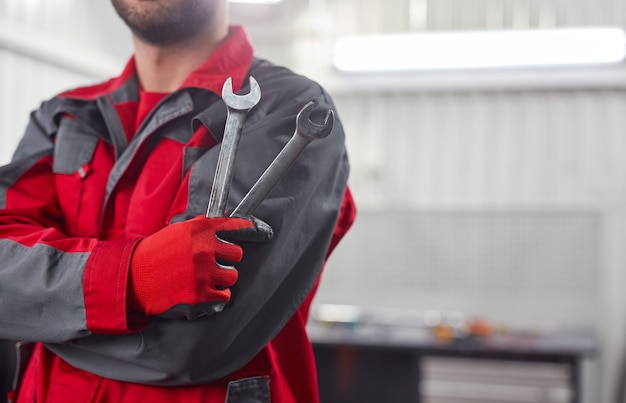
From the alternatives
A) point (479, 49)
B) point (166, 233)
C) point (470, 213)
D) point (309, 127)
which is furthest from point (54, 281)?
point (470, 213)

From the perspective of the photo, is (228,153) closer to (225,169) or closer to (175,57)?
(225,169)

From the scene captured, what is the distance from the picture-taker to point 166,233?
3.02 feet

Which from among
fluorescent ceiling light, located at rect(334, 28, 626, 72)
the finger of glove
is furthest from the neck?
fluorescent ceiling light, located at rect(334, 28, 626, 72)

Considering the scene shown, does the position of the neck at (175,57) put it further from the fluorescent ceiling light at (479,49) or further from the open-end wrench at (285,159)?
the fluorescent ceiling light at (479,49)

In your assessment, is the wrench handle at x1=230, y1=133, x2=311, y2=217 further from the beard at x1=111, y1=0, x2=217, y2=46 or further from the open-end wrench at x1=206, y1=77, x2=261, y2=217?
the beard at x1=111, y1=0, x2=217, y2=46

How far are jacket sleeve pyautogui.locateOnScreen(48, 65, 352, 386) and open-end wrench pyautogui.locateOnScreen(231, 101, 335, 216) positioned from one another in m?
0.05

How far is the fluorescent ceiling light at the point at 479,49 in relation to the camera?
3.44m

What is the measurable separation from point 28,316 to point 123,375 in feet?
0.52

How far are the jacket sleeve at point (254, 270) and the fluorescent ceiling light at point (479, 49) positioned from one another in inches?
100

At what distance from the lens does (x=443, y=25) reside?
180 inches

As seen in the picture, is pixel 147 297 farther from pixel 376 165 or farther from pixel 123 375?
pixel 376 165

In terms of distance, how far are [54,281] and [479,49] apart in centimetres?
299

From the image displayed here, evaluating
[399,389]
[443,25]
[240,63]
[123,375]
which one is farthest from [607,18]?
[123,375]

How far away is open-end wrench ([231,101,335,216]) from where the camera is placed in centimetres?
92
